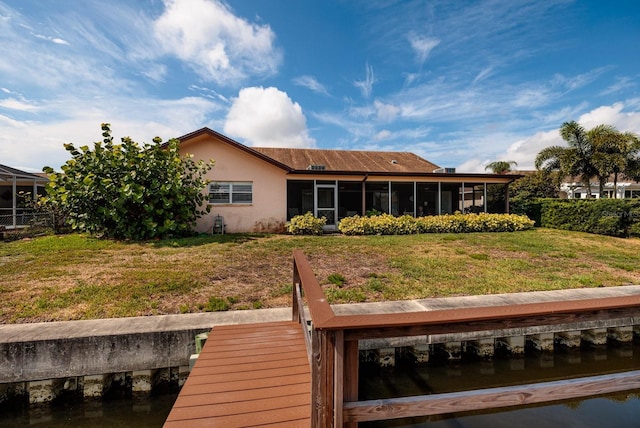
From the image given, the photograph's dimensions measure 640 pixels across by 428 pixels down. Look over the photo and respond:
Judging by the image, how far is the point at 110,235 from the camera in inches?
409

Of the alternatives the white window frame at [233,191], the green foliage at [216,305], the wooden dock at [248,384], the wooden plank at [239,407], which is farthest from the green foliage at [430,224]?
the wooden plank at [239,407]

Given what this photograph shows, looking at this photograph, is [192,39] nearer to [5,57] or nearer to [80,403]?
[5,57]

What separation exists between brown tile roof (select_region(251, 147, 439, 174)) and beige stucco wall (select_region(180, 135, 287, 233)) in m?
3.56

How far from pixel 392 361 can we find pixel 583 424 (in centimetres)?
198

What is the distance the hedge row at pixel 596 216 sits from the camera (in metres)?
12.1

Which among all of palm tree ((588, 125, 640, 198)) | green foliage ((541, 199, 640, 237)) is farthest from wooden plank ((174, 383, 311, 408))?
palm tree ((588, 125, 640, 198))

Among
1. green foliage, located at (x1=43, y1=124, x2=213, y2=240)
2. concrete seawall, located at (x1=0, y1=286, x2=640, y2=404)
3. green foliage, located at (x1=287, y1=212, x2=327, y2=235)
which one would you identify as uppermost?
green foliage, located at (x1=43, y1=124, x2=213, y2=240)

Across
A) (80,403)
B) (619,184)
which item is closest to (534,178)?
(619,184)

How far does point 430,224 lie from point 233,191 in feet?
29.2

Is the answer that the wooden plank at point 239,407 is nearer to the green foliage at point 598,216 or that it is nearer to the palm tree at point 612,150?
the green foliage at point 598,216

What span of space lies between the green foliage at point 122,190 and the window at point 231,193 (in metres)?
2.31

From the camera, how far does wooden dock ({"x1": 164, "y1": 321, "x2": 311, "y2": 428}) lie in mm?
2104

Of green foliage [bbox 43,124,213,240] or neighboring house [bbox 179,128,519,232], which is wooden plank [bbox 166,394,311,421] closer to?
green foliage [bbox 43,124,213,240]

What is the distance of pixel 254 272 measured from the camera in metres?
6.50
